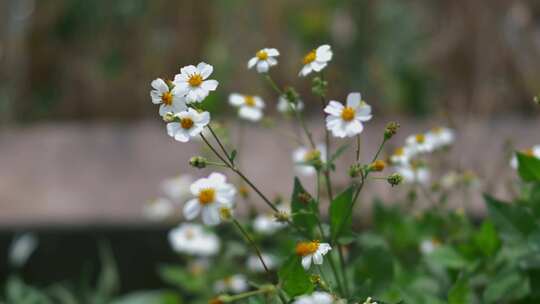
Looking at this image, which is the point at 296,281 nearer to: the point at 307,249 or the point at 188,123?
the point at 307,249

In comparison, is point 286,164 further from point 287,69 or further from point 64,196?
point 287,69

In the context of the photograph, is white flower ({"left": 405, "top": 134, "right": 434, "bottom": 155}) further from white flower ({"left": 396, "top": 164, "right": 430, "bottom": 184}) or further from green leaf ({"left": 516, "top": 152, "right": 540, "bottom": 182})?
green leaf ({"left": 516, "top": 152, "right": 540, "bottom": 182})

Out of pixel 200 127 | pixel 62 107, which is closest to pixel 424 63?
pixel 62 107

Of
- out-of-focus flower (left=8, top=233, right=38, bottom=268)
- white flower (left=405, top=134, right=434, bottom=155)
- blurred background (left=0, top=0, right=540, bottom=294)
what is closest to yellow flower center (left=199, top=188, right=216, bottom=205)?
white flower (left=405, top=134, right=434, bottom=155)

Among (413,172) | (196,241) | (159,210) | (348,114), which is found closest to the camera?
(348,114)

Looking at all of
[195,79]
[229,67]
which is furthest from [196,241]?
[229,67]

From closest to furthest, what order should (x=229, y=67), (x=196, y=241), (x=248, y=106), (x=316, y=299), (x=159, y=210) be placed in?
1. (x=316, y=299)
2. (x=248, y=106)
3. (x=196, y=241)
4. (x=159, y=210)
5. (x=229, y=67)

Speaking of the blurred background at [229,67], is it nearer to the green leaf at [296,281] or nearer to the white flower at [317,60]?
the white flower at [317,60]
